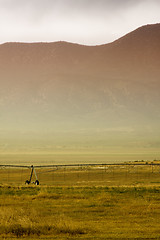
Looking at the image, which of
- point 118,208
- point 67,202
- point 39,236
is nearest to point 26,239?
point 39,236

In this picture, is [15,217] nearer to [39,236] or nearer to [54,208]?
[39,236]

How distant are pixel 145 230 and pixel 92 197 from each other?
14.9 metres

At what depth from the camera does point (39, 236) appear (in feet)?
53.4

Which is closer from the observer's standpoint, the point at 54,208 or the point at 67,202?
the point at 54,208

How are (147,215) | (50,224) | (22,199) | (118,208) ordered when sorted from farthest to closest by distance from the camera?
(22,199)
(118,208)
(147,215)
(50,224)

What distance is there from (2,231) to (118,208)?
443 inches

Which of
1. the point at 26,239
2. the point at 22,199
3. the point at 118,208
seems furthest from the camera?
the point at 22,199

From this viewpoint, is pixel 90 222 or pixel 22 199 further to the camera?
pixel 22 199

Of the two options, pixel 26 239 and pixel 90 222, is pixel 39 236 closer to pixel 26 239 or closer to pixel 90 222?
pixel 26 239

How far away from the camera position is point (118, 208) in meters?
26.2

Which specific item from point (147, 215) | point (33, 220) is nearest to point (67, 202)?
point (147, 215)

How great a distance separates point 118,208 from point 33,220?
9.51m

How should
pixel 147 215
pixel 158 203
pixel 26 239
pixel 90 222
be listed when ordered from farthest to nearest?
1. pixel 158 203
2. pixel 147 215
3. pixel 90 222
4. pixel 26 239

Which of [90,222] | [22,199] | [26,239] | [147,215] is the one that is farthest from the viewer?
[22,199]
